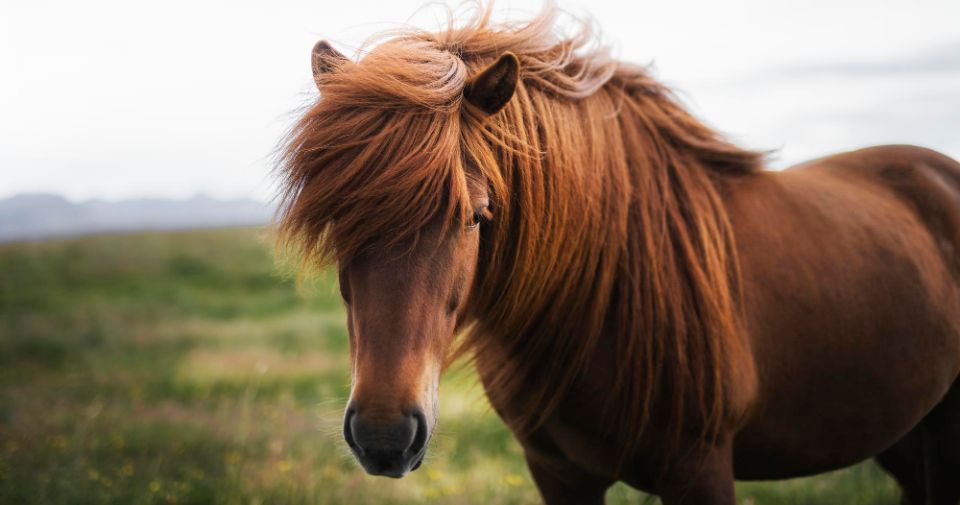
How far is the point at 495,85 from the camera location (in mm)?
2043

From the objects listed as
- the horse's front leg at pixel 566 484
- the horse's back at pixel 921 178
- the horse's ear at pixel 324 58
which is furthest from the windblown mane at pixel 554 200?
the horse's back at pixel 921 178

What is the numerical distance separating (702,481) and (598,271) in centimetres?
82

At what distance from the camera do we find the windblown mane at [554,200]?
1941 mm

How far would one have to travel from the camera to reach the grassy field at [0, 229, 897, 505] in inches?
183

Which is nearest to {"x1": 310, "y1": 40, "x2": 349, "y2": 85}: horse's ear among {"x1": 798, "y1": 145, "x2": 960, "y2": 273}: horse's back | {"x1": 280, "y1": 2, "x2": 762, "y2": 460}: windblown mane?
{"x1": 280, "y1": 2, "x2": 762, "y2": 460}: windblown mane

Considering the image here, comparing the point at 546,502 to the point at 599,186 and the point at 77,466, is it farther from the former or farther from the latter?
the point at 77,466

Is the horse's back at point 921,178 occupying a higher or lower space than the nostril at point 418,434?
higher

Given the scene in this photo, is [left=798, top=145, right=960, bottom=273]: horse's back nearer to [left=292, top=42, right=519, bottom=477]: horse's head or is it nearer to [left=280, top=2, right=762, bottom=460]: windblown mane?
[left=280, top=2, right=762, bottom=460]: windblown mane

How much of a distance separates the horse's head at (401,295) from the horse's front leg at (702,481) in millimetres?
1028

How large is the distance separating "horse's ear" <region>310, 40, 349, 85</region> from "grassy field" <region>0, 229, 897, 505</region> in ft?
2.10

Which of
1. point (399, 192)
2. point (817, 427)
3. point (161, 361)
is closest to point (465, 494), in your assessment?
point (817, 427)

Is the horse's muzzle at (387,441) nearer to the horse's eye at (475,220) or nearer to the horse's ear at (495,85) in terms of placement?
the horse's eye at (475,220)

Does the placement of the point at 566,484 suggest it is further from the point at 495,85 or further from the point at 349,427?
the point at 495,85

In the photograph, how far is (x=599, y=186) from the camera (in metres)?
2.36
